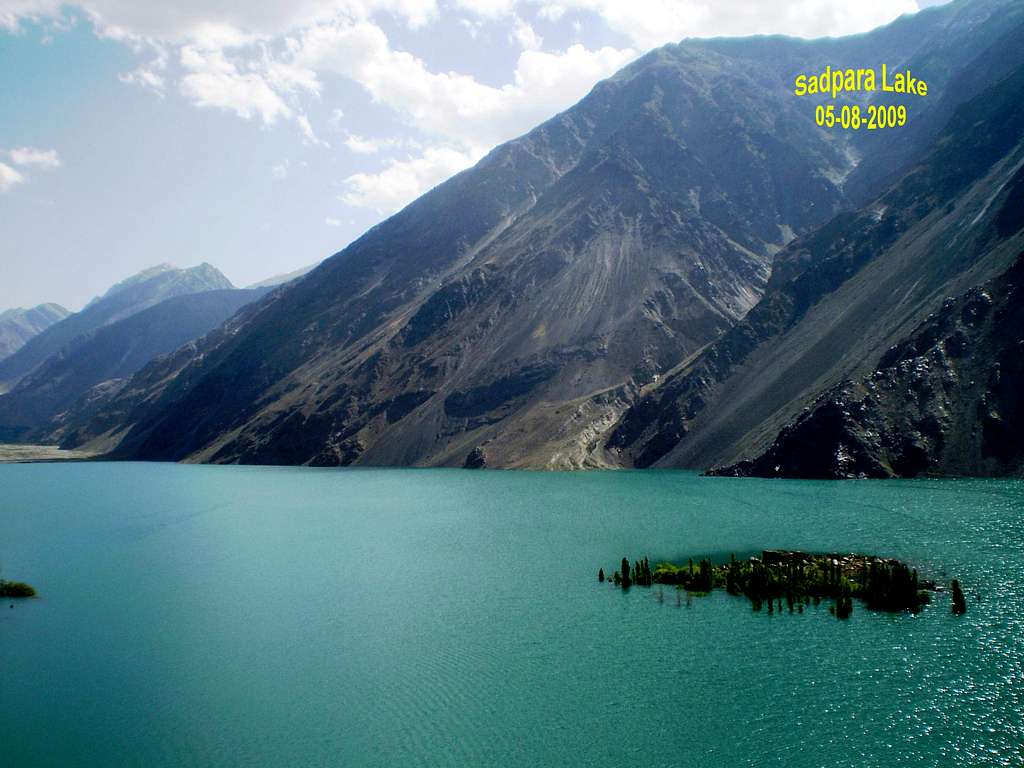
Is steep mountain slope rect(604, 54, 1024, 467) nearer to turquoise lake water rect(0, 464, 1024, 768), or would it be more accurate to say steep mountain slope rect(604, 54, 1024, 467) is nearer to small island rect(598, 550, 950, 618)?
turquoise lake water rect(0, 464, 1024, 768)

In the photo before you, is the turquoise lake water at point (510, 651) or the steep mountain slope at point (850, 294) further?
the steep mountain slope at point (850, 294)

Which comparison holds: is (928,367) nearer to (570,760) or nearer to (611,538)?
(611,538)

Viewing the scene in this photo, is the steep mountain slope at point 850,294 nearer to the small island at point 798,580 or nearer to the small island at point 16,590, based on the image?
the small island at point 798,580

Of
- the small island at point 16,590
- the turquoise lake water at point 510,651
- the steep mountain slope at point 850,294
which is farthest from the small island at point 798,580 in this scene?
the steep mountain slope at point 850,294

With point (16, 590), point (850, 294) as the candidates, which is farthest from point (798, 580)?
point (850, 294)

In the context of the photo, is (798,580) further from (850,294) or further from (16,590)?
(850,294)

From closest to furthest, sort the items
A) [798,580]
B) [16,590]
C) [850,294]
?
[798,580] < [16,590] < [850,294]
